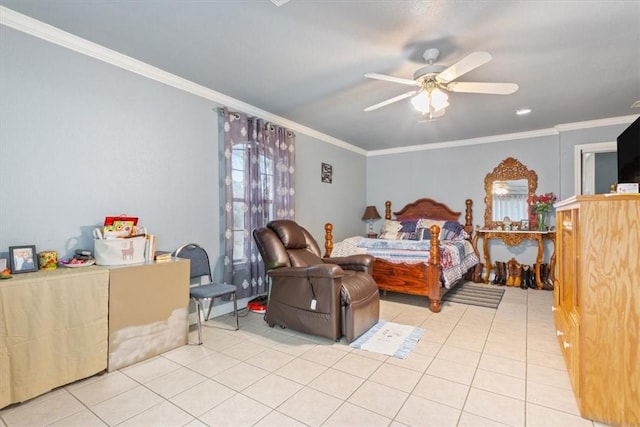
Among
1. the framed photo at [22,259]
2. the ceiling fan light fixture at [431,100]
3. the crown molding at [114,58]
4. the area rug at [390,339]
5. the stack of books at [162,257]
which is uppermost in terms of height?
the crown molding at [114,58]

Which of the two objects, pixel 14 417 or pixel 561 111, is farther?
pixel 561 111

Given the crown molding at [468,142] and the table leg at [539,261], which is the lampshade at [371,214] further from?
the table leg at [539,261]

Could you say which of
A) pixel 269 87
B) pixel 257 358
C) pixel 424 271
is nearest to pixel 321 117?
pixel 269 87

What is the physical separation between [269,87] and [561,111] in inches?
142

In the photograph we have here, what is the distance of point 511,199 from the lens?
495 cm

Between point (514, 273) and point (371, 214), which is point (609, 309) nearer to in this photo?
point (514, 273)

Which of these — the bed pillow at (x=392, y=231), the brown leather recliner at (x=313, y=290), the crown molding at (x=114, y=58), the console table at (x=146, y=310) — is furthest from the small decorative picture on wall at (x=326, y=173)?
the console table at (x=146, y=310)

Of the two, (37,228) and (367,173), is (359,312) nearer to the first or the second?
(37,228)

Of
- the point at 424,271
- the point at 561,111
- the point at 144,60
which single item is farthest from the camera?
the point at 561,111

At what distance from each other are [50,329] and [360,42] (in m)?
2.84

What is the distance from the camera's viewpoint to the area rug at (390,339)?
8.13 feet

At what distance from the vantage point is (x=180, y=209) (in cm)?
301

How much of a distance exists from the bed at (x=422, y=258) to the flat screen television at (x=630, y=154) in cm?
161

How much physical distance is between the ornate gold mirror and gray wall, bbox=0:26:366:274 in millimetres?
4328
